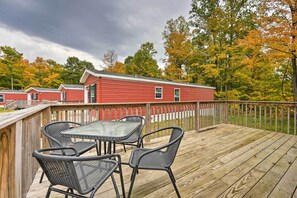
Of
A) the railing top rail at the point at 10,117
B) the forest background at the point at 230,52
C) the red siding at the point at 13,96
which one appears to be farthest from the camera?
the red siding at the point at 13,96

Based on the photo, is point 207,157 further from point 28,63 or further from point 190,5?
point 28,63

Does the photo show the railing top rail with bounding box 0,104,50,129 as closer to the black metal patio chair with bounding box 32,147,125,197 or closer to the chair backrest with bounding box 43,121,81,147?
the black metal patio chair with bounding box 32,147,125,197

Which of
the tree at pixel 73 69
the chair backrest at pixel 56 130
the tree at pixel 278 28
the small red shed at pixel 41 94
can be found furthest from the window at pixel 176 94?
the tree at pixel 73 69

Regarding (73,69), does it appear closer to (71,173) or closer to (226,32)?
(226,32)

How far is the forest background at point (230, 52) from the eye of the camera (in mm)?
6188

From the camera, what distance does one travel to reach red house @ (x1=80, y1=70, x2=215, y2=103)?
8.73 m

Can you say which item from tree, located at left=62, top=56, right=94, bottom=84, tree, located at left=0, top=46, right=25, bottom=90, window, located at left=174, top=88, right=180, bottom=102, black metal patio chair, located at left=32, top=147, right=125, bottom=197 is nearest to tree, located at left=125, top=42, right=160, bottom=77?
window, located at left=174, top=88, right=180, bottom=102

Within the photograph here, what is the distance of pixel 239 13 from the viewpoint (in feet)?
37.4

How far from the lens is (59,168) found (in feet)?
3.53

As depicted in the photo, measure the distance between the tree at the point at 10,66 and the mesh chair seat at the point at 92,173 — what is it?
2908cm

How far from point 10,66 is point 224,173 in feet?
98.0

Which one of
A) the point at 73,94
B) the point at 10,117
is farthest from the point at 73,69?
the point at 10,117

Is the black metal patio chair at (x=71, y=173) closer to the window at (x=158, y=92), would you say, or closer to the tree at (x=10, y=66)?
the window at (x=158, y=92)

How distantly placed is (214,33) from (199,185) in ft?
39.3
